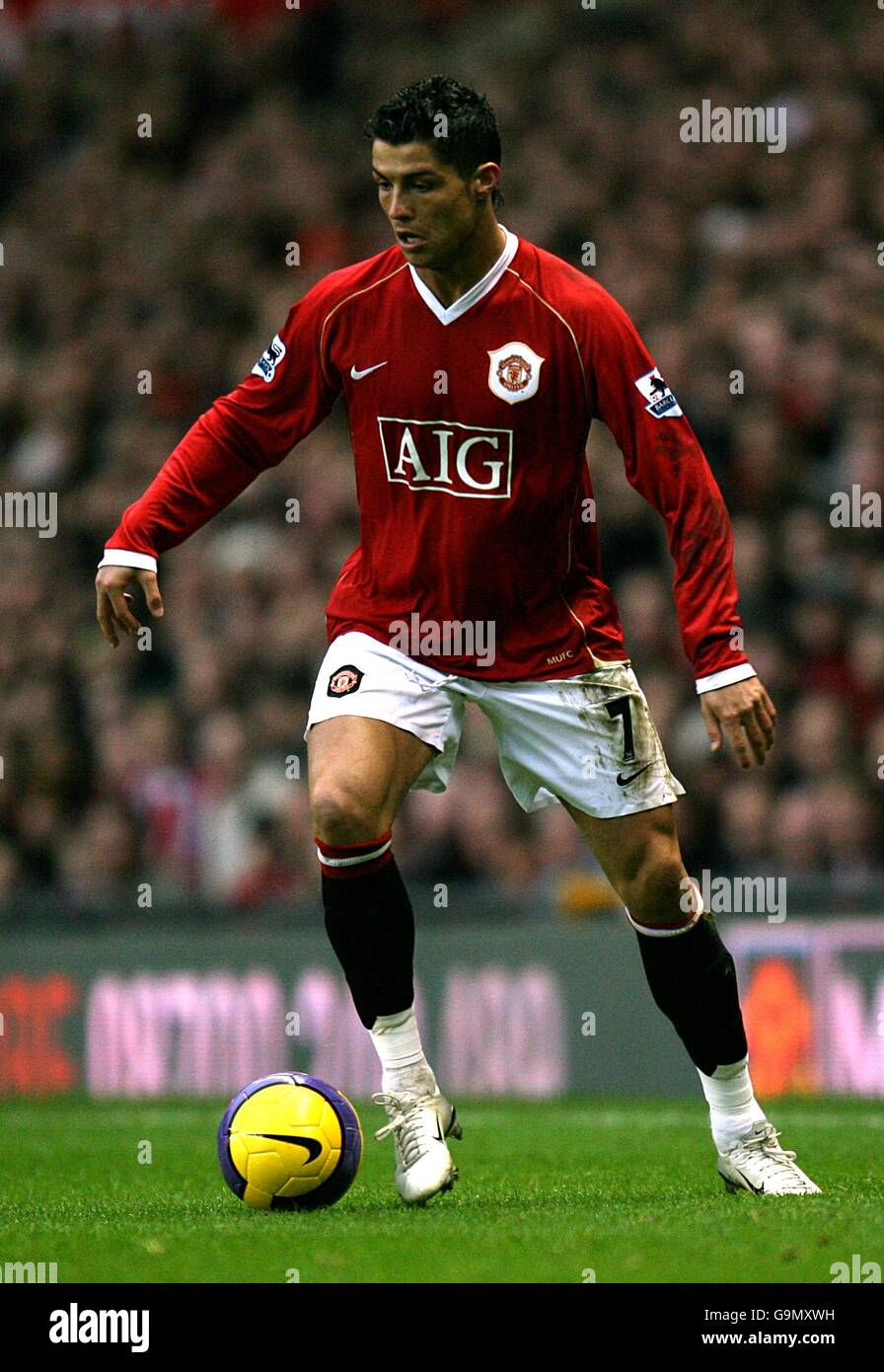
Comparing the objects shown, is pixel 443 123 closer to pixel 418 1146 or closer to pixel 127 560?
pixel 127 560

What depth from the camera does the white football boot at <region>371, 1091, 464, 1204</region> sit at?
536cm

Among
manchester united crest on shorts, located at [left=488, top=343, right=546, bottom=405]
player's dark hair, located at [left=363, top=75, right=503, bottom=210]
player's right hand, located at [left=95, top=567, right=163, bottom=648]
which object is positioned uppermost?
player's dark hair, located at [left=363, top=75, right=503, bottom=210]

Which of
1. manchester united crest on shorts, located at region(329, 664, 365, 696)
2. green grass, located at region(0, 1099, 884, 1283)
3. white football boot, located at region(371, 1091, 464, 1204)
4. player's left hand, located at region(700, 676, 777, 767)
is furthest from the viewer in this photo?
manchester united crest on shorts, located at region(329, 664, 365, 696)

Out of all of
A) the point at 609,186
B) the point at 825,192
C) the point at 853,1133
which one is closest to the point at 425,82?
the point at 853,1133

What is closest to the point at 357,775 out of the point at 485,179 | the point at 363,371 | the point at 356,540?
the point at 363,371

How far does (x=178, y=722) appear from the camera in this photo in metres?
12.6

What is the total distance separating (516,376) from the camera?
5477mm

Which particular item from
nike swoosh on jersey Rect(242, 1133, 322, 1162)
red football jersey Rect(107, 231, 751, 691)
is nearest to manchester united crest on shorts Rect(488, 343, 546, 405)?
red football jersey Rect(107, 231, 751, 691)

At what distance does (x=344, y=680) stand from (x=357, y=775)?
1.01 ft

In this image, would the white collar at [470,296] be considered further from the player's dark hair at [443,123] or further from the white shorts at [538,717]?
the white shorts at [538,717]

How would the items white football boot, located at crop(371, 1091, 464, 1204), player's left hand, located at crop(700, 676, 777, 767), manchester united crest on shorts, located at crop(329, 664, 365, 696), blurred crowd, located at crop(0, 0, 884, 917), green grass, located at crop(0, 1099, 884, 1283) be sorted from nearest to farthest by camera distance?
green grass, located at crop(0, 1099, 884, 1283), player's left hand, located at crop(700, 676, 777, 767), white football boot, located at crop(371, 1091, 464, 1204), manchester united crest on shorts, located at crop(329, 664, 365, 696), blurred crowd, located at crop(0, 0, 884, 917)

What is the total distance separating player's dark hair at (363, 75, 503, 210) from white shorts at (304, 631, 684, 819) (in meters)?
1.19

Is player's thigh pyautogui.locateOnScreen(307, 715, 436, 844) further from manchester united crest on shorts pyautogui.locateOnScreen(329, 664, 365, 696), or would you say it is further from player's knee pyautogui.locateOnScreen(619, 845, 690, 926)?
player's knee pyautogui.locateOnScreen(619, 845, 690, 926)

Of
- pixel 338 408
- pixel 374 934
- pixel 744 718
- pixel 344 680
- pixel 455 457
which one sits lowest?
pixel 374 934
